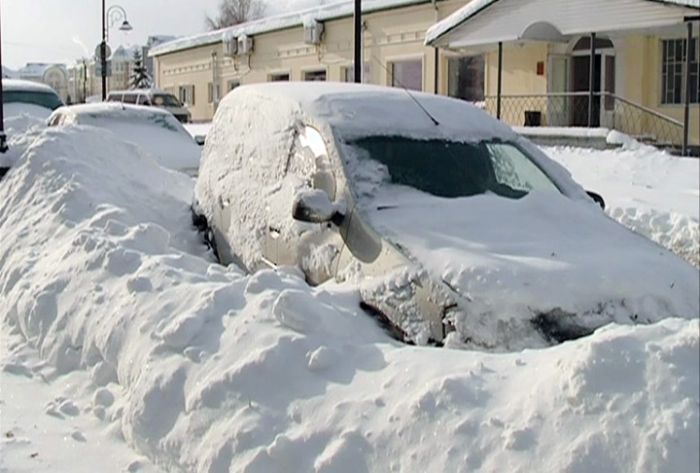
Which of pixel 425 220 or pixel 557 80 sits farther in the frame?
pixel 557 80

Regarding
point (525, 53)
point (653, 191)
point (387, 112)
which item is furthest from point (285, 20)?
point (653, 191)

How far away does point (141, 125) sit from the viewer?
13688 mm

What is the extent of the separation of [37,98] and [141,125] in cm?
791

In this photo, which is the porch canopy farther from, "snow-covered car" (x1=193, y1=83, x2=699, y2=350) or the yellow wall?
"snow-covered car" (x1=193, y1=83, x2=699, y2=350)

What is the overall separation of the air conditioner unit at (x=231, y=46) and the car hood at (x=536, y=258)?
97.1 feet

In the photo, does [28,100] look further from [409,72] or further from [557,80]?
[557,80]

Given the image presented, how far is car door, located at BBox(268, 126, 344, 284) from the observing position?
18.0 ft

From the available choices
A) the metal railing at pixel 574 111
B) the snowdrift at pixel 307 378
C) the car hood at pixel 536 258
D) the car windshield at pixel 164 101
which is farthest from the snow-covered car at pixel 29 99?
the car hood at pixel 536 258

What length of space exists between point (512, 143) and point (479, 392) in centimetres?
339

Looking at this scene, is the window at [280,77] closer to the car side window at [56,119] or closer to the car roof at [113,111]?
the car side window at [56,119]

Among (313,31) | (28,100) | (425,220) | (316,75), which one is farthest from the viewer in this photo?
(316,75)

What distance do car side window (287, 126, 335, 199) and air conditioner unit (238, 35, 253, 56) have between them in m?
27.9

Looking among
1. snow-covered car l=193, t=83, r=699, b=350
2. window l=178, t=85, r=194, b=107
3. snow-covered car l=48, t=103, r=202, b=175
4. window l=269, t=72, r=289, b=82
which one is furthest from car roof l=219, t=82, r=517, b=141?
window l=178, t=85, r=194, b=107

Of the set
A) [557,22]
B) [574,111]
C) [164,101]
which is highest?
[557,22]
